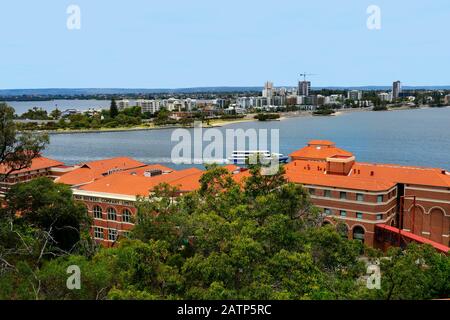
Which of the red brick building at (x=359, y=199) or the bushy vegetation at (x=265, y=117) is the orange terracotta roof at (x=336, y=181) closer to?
the red brick building at (x=359, y=199)

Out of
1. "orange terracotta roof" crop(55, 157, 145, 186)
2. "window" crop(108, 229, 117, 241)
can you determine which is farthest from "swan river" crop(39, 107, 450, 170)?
"window" crop(108, 229, 117, 241)

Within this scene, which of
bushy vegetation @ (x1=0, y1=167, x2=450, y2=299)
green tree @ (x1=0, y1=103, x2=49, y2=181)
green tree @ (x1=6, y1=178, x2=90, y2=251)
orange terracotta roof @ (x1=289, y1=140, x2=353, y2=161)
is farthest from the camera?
orange terracotta roof @ (x1=289, y1=140, x2=353, y2=161)

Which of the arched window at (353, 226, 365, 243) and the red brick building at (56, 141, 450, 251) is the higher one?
the red brick building at (56, 141, 450, 251)

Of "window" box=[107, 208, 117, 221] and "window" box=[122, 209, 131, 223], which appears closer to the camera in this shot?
"window" box=[122, 209, 131, 223]

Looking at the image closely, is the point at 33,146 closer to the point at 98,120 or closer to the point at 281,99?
the point at 98,120

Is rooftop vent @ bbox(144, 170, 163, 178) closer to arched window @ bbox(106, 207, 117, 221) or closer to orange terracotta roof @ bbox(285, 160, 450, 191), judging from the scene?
arched window @ bbox(106, 207, 117, 221)

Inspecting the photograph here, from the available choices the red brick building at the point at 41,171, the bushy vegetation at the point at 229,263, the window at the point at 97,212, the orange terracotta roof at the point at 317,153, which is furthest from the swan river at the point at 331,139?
the bushy vegetation at the point at 229,263

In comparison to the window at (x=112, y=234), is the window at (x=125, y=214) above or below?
above

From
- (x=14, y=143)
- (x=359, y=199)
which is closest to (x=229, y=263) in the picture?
(x=14, y=143)

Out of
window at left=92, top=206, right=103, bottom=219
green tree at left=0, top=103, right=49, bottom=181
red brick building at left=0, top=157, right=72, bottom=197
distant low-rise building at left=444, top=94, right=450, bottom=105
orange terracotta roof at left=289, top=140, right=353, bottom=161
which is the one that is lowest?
window at left=92, top=206, right=103, bottom=219
